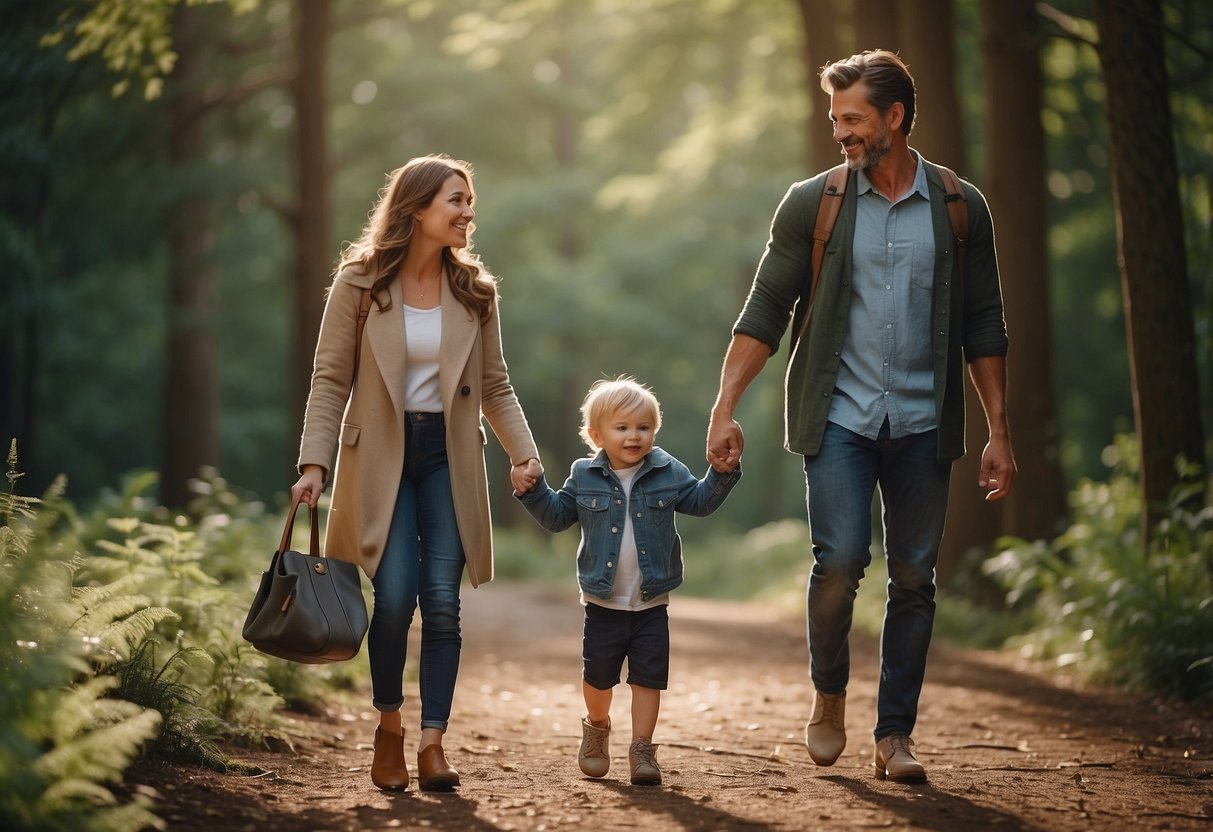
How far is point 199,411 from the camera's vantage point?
19.2 metres

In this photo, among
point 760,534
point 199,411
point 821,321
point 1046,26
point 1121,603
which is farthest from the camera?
point 760,534

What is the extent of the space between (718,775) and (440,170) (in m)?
2.54

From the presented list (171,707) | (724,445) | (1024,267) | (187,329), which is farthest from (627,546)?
(187,329)

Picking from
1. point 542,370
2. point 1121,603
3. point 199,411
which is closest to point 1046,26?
point 1121,603

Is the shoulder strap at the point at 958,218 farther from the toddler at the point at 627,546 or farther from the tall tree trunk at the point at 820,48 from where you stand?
the tall tree trunk at the point at 820,48

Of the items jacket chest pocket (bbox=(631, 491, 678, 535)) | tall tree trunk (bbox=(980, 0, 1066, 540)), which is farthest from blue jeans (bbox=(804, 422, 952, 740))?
tall tree trunk (bbox=(980, 0, 1066, 540))

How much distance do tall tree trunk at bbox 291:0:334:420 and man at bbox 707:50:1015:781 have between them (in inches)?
352

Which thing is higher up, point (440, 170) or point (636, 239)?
point (636, 239)

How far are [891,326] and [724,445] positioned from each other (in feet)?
2.43

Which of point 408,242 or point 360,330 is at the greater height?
point 408,242

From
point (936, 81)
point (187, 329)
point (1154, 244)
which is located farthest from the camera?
point (187, 329)

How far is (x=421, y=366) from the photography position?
5277mm

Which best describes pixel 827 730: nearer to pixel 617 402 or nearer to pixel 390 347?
pixel 617 402

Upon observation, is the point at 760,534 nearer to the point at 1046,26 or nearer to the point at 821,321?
the point at 1046,26
